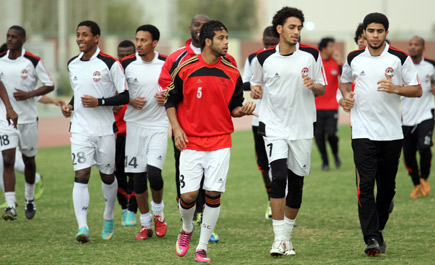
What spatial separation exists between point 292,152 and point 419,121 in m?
4.89

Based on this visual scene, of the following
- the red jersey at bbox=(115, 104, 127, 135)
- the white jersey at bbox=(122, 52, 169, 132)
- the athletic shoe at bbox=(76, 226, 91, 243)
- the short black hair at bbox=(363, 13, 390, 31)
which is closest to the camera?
the short black hair at bbox=(363, 13, 390, 31)

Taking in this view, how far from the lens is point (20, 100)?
10211mm

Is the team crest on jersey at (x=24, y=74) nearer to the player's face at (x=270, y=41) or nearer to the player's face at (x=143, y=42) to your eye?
the player's face at (x=143, y=42)

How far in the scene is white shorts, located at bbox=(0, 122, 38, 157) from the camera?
10.0 metres

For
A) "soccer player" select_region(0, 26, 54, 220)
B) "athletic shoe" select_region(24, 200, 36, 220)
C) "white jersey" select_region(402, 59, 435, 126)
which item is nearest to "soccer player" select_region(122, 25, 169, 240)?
"soccer player" select_region(0, 26, 54, 220)

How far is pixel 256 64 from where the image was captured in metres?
7.82

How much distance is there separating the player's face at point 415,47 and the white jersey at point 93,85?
513 centimetres

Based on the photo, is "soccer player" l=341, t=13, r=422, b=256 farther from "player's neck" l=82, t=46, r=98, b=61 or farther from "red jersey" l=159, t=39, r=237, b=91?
"player's neck" l=82, t=46, r=98, b=61

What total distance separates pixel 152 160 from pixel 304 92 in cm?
211

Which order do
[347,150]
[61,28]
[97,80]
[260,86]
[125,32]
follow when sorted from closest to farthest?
[260,86] → [97,80] → [347,150] → [61,28] → [125,32]

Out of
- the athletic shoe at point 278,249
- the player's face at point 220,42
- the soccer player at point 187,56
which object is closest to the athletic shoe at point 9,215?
the soccer player at point 187,56

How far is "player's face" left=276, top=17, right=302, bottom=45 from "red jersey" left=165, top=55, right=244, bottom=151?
722 mm

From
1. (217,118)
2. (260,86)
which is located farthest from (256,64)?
(217,118)

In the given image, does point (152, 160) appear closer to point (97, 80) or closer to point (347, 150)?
point (97, 80)
